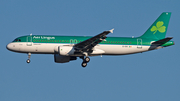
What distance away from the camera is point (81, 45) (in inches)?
2020

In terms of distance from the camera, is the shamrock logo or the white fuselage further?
the shamrock logo

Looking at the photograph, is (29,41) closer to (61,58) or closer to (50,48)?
(50,48)

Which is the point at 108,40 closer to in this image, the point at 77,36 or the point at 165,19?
the point at 77,36

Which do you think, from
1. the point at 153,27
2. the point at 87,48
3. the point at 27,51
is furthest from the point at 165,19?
the point at 27,51

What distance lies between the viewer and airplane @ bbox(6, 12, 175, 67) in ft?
169

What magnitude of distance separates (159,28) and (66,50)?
54.6 ft

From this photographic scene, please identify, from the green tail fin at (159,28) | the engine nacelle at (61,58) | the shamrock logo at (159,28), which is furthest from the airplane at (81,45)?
the shamrock logo at (159,28)

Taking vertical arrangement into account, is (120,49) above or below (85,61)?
above

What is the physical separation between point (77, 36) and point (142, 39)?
1017cm

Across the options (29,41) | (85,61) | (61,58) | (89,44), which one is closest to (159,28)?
(89,44)

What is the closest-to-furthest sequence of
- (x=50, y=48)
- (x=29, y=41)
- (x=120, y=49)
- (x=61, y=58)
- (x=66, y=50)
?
(x=66, y=50) < (x=50, y=48) < (x=29, y=41) < (x=120, y=49) < (x=61, y=58)

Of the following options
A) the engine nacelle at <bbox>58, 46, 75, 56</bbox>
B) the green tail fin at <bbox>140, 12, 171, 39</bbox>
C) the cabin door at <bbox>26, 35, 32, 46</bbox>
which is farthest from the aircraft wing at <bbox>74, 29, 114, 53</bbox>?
the green tail fin at <bbox>140, 12, 171, 39</bbox>

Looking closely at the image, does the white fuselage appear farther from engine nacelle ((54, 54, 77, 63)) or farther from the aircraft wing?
engine nacelle ((54, 54, 77, 63))

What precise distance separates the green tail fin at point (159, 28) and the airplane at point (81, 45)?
0.98 m
